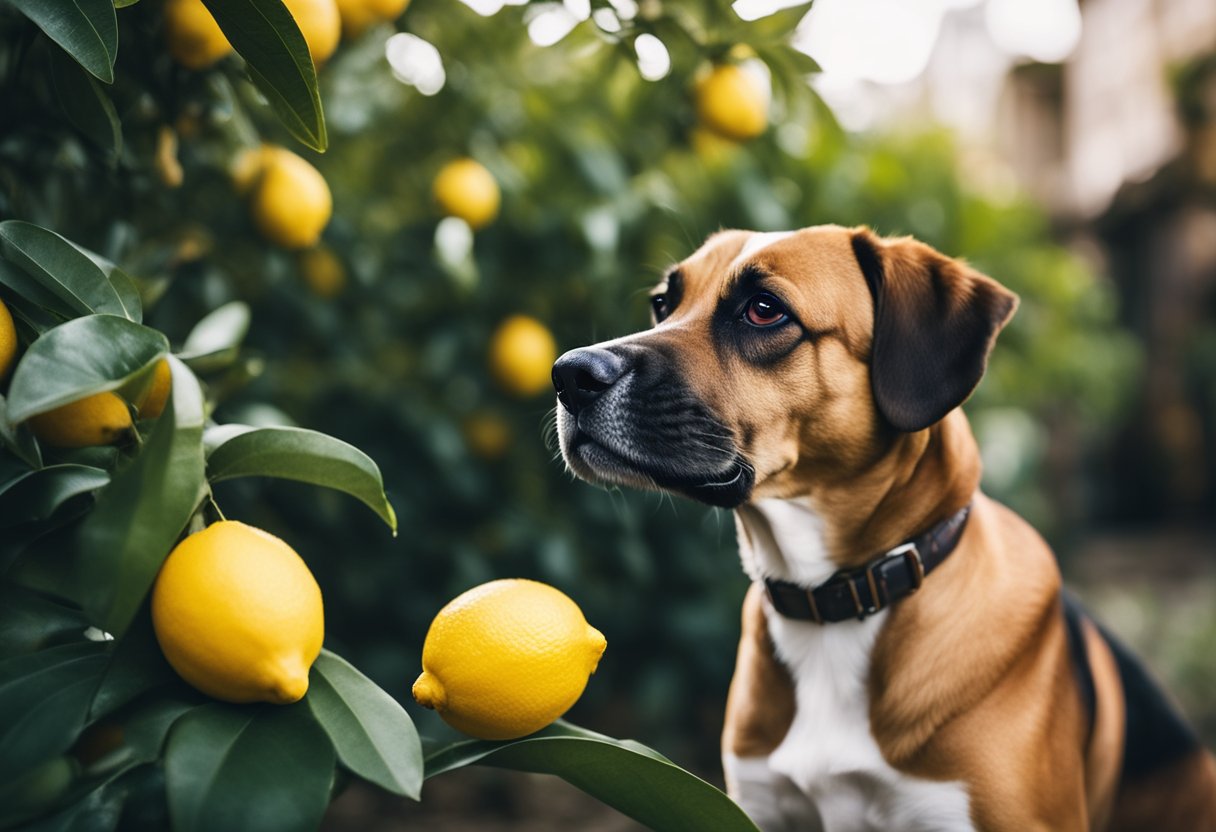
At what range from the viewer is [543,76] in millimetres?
3250

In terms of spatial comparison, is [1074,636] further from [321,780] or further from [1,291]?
[1,291]

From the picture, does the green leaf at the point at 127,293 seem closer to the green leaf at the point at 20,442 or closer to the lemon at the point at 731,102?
the green leaf at the point at 20,442

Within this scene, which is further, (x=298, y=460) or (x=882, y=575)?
(x=882, y=575)

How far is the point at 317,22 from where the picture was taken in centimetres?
156

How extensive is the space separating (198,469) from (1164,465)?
11.6 m

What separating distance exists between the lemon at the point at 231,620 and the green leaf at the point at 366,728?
0.12 ft

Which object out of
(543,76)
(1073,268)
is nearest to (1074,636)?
(543,76)

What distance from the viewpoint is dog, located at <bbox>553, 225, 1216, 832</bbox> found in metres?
1.80

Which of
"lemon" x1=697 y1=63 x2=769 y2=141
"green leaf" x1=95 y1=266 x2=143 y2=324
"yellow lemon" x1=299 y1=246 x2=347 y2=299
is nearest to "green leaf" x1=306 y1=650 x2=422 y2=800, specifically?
"green leaf" x1=95 y1=266 x2=143 y2=324

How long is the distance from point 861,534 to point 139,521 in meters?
1.36

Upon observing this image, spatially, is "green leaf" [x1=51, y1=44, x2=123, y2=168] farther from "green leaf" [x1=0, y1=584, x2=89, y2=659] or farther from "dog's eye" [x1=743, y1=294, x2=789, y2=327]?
"dog's eye" [x1=743, y1=294, x2=789, y2=327]

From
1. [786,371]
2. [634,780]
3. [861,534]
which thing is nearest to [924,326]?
[786,371]

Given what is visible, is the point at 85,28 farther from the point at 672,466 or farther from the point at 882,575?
the point at 882,575

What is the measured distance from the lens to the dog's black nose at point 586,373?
5.95 feet
